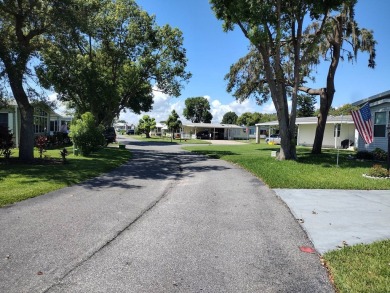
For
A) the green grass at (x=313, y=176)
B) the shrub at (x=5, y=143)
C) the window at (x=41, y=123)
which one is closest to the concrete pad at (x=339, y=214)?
the green grass at (x=313, y=176)

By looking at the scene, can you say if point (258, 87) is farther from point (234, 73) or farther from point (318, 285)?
point (318, 285)

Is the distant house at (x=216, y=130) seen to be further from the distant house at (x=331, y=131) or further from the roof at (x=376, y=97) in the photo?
the roof at (x=376, y=97)

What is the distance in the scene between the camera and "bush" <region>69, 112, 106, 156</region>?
18.5 metres

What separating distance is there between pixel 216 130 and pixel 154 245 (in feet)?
204

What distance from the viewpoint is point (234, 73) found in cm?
2589

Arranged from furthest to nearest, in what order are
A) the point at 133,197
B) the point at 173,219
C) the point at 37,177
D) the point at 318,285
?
the point at 37,177, the point at 133,197, the point at 173,219, the point at 318,285

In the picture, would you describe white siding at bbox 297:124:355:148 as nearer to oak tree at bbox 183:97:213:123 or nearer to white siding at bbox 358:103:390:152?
white siding at bbox 358:103:390:152

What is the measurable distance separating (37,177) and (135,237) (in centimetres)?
659

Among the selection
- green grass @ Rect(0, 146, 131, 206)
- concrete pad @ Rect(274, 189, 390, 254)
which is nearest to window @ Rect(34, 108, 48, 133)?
green grass @ Rect(0, 146, 131, 206)

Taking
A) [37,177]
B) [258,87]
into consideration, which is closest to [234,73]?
[258,87]

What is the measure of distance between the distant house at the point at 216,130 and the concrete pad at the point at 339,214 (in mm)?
54576

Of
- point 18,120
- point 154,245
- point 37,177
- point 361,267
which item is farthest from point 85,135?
point 361,267

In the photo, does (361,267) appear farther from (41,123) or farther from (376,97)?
(41,123)

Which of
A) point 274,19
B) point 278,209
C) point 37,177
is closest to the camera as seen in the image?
point 278,209
